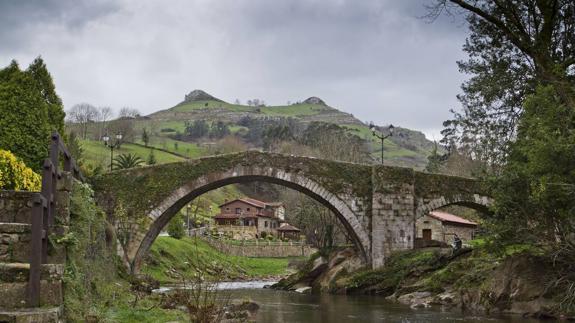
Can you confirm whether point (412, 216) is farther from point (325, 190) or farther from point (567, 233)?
point (567, 233)

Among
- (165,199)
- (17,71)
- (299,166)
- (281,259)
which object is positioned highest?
(17,71)

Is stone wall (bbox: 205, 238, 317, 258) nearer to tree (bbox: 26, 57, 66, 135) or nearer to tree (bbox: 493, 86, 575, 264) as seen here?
tree (bbox: 26, 57, 66, 135)

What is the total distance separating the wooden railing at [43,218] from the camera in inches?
284

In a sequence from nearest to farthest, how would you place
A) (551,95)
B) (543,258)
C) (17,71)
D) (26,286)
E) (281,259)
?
(26,286), (551,95), (543,258), (17,71), (281,259)

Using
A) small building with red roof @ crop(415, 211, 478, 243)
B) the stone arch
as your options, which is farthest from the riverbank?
small building with red roof @ crop(415, 211, 478, 243)

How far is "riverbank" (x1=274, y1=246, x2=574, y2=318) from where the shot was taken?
1664cm

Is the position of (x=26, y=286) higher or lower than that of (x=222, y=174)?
lower

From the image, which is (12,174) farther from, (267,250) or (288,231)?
(288,231)

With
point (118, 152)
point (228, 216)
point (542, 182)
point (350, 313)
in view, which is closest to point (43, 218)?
point (542, 182)

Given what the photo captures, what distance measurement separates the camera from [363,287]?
86.3 feet

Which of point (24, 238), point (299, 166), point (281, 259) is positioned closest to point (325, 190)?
point (299, 166)

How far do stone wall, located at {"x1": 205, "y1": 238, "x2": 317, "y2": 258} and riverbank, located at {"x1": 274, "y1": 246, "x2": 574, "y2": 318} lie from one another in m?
18.3

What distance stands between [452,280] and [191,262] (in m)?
15.4

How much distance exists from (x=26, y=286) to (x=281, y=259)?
157 feet
